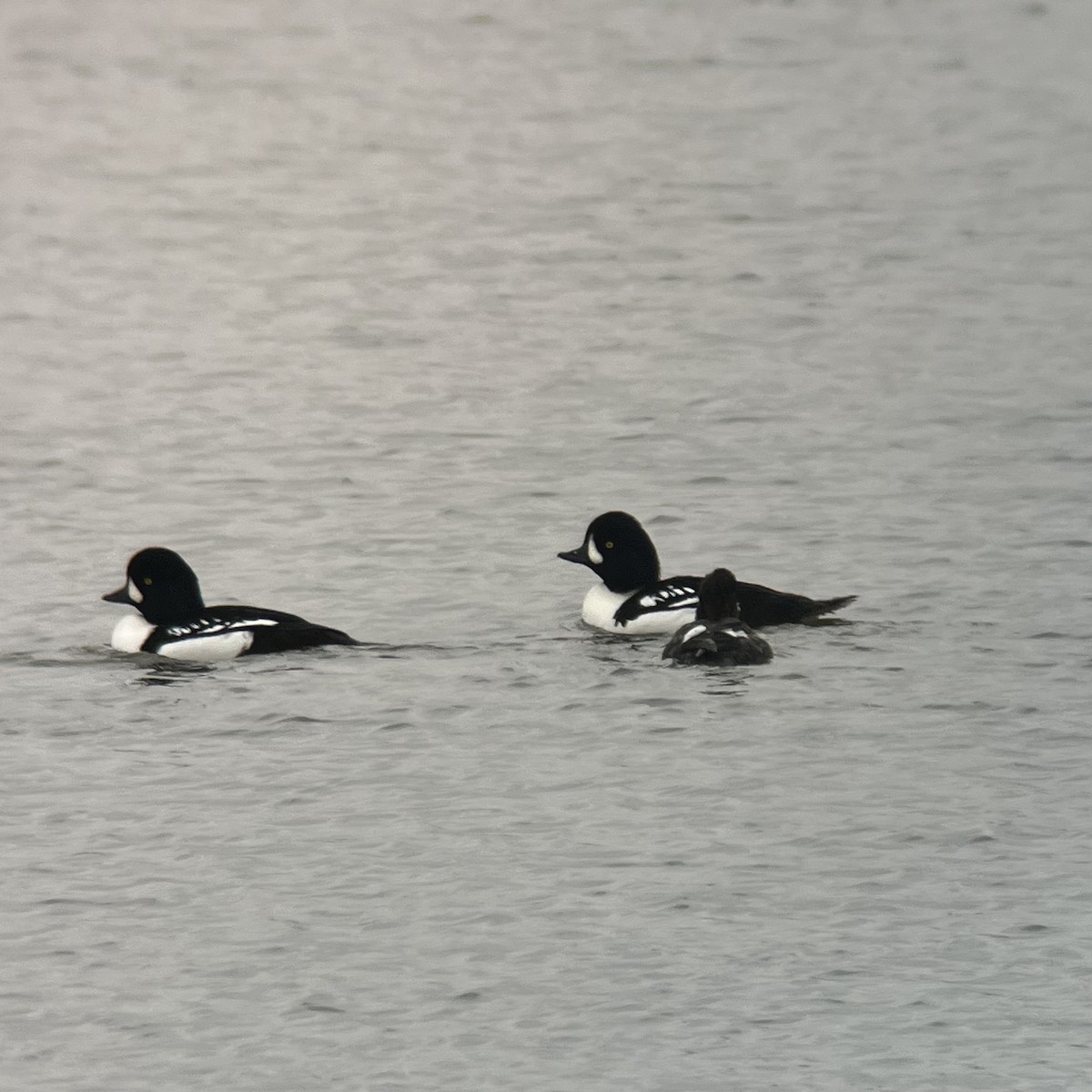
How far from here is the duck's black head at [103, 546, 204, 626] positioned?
13.3 metres

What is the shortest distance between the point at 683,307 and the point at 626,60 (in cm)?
1121

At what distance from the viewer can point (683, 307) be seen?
20.7 meters

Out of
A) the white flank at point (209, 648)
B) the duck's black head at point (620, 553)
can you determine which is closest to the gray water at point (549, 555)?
the white flank at point (209, 648)

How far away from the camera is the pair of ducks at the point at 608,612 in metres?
12.7

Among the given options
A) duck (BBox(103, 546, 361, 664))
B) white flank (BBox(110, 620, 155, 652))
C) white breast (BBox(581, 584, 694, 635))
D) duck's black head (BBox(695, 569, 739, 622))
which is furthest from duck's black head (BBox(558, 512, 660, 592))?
white flank (BBox(110, 620, 155, 652))

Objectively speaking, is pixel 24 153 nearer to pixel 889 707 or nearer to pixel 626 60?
pixel 626 60

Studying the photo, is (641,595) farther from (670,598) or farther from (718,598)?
(718,598)

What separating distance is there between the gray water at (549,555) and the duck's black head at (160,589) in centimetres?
29

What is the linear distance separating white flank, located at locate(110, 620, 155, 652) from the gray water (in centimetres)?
7

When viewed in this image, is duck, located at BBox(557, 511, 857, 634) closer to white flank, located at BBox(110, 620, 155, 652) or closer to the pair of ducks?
the pair of ducks

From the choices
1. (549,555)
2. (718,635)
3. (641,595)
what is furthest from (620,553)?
(718,635)

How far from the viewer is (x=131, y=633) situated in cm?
1317

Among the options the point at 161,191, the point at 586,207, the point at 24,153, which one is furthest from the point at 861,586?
the point at 24,153

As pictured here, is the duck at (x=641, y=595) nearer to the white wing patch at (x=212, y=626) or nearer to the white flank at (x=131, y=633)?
the white wing patch at (x=212, y=626)
